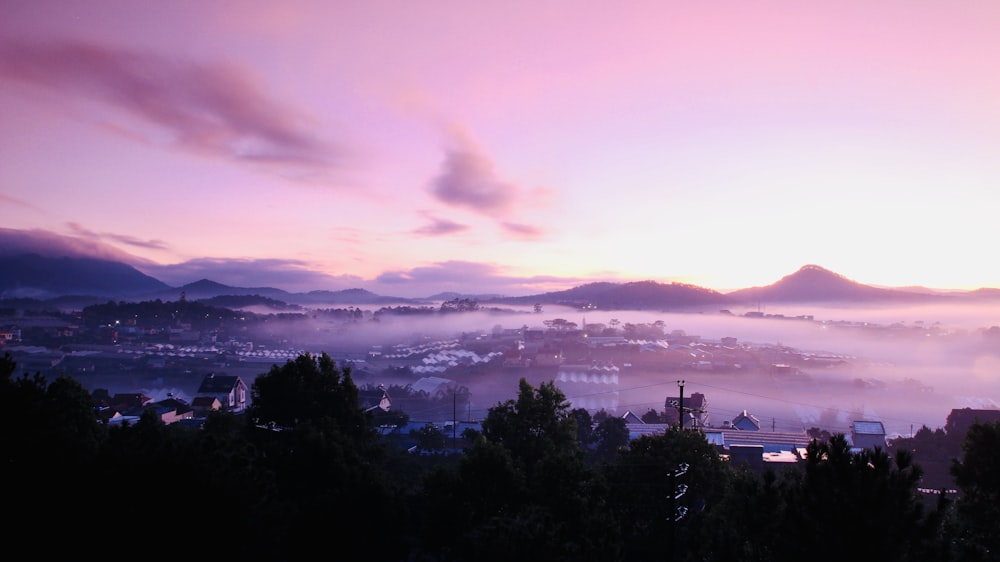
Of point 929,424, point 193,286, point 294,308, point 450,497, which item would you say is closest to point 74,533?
point 450,497

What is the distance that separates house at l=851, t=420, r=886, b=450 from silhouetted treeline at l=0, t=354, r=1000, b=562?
18462 mm

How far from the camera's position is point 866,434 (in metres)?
28.7

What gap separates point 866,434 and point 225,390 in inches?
1470

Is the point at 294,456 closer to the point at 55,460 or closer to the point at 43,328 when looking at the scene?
the point at 55,460

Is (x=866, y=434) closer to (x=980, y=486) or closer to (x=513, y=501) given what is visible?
(x=980, y=486)

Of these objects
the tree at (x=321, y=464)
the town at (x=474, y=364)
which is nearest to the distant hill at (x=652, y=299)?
the town at (x=474, y=364)

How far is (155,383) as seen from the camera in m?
48.6

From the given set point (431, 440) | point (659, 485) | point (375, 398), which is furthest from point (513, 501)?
point (375, 398)

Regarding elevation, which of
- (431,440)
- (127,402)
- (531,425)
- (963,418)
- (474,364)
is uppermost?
(531,425)

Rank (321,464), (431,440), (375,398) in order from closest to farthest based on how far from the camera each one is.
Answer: (321,464) < (431,440) < (375,398)

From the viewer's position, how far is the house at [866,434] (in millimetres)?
28219

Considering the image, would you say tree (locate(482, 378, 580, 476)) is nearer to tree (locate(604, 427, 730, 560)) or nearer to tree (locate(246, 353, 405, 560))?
tree (locate(604, 427, 730, 560))

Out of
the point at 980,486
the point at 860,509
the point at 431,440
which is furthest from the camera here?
the point at 431,440

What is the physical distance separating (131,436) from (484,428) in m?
8.34
